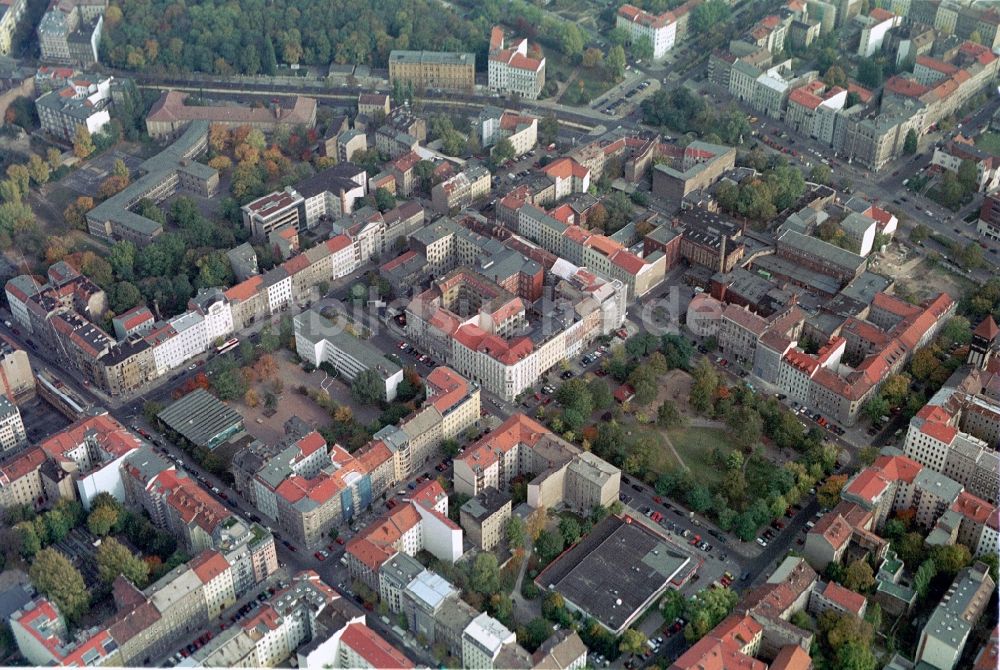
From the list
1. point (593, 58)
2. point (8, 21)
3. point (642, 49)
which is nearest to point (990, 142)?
point (642, 49)

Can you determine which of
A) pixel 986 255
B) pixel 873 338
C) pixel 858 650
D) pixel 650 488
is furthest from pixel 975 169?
pixel 858 650

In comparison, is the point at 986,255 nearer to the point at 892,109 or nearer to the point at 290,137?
the point at 892,109

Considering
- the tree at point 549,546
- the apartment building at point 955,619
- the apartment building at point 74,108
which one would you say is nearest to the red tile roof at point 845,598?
the apartment building at point 955,619

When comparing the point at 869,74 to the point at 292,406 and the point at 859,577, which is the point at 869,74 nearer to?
the point at 859,577

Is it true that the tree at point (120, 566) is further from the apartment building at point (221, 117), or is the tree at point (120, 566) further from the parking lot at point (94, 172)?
the apartment building at point (221, 117)

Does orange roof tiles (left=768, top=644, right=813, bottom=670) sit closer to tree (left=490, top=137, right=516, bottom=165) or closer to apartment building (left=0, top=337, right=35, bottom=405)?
apartment building (left=0, top=337, right=35, bottom=405)

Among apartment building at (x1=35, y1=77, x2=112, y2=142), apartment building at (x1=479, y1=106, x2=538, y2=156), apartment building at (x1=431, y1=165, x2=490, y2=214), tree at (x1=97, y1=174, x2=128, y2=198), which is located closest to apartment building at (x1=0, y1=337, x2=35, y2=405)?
tree at (x1=97, y1=174, x2=128, y2=198)
